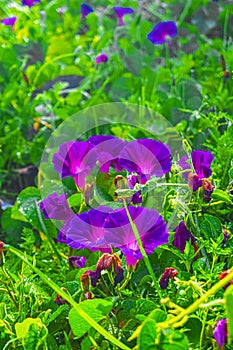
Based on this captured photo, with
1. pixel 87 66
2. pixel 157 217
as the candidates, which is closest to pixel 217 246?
pixel 157 217

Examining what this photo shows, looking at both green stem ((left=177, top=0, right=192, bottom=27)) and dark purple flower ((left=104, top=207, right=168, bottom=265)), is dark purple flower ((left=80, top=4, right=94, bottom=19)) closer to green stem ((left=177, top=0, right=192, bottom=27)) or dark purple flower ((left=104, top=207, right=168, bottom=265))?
green stem ((left=177, top=0, right=192, bottom=27))

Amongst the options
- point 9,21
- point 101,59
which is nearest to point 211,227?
point 101,59

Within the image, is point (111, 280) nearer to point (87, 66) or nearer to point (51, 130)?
point (51, 130)

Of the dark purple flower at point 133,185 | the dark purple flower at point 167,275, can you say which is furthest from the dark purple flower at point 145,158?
the dark purple flower at point 167,275

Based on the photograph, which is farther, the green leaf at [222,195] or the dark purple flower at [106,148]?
the dark purple flower at [106,148]

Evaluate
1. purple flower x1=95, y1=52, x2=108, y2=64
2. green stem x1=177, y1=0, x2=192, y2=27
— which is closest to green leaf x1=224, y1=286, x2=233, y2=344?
purple flower x1=95, y1=52, x2=108, y2=64

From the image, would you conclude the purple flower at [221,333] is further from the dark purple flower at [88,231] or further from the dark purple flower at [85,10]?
the dark purple flower at [85,10]
